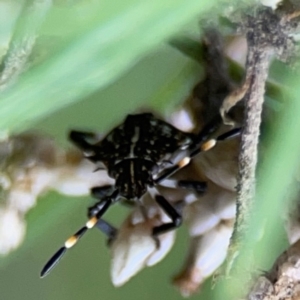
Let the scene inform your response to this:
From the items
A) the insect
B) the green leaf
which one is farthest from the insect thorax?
the green leaf

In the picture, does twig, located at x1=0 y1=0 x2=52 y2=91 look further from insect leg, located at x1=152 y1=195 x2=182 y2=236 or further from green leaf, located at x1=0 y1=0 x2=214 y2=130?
insect leg, located at x1=152 y1=195 x2=182 y2=236

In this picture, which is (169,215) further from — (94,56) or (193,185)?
(94,56)

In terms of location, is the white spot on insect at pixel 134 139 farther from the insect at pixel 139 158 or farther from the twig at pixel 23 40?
the twig at pixel 23 40

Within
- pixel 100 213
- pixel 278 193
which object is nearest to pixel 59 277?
pixel 100 213

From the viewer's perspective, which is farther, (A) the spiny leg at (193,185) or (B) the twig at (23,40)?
(A) the spiny leg at (193,185)

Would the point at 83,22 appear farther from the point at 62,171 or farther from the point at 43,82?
the point at 62,171

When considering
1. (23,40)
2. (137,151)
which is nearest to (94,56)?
(23,40)

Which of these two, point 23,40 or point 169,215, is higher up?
point 23,40

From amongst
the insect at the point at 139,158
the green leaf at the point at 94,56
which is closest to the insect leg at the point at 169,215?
the insect at the point at 139,158

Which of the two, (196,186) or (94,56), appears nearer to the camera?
(94,56)
